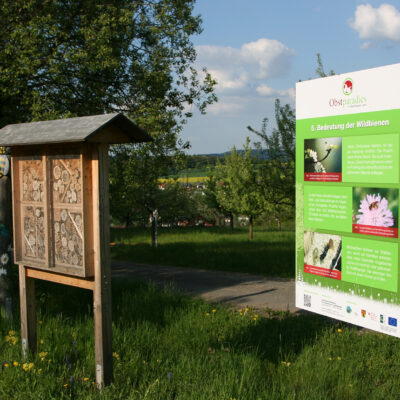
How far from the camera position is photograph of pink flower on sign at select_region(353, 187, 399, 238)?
372 cm

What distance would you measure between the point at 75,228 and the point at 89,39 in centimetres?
573

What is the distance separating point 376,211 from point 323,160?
27.2 inches

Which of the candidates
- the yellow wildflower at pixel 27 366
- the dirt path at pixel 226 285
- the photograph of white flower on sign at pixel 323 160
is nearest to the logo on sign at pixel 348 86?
the photograph of white flower on sign at pixel 323 160

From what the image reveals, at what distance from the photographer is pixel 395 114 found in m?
3.68

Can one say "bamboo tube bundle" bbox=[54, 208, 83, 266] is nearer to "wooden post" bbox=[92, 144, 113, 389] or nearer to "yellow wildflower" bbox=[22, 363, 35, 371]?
"wooden post" bbox=[92, 144, 113, 389]

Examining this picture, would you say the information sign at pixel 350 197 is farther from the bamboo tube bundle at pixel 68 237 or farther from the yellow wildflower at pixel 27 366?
the yellow wildflower at pixel 27 366

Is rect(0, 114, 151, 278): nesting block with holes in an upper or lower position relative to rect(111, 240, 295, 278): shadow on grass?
upper

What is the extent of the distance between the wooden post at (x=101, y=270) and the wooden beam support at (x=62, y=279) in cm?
15

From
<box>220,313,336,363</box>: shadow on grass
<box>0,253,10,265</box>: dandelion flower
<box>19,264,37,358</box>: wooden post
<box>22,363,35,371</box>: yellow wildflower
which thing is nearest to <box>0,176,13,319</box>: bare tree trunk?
<box>0,253,10,265</box>: dandelion flower

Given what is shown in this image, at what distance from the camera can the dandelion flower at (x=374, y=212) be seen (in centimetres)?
378

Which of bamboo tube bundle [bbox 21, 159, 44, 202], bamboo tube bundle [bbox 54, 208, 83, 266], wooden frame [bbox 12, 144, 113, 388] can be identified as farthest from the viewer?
bamboo tube bundle [bbox 21, 159, 44, 202]

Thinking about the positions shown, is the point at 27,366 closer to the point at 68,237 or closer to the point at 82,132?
the point at 68,237

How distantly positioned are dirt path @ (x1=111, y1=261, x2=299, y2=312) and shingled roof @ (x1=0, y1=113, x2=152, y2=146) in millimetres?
4513

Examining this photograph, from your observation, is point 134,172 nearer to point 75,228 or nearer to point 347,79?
point 75,228
